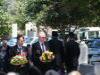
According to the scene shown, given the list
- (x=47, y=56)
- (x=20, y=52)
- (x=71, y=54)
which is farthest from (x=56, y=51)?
(x=71, y=54)

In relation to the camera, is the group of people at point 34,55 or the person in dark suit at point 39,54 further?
the person in dark suit at point 39,54

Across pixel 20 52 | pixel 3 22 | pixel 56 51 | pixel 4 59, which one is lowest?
pixel 3 22

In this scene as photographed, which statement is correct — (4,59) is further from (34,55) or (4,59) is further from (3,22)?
(3,22)

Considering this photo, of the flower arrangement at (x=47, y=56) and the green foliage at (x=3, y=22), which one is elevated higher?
the flower arrangement at (x=47, y=56)

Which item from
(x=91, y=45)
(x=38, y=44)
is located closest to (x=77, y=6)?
(x=38, y=44)

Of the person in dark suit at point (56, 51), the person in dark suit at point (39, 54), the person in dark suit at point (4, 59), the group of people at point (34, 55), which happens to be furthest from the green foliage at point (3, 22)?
the person in dark suit at point (39, 54)

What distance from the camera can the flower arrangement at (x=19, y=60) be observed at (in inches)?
455

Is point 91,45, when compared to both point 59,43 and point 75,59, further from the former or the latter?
point 59,43

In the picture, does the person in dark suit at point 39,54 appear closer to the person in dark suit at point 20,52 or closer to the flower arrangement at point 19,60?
the person in dark suit at point 20,52

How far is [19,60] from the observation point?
1157 centimetres

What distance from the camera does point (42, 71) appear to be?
1221cm

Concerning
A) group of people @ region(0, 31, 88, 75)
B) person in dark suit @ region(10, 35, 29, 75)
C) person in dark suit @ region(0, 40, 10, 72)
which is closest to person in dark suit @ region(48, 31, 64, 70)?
group of people @ region(0, 31, 88, 75)

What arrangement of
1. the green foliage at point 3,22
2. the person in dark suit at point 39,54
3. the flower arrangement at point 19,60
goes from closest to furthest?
the flower arrangement at point 19,60 → the person in dark suit at point 39,54 → the green foliage at point 3,22

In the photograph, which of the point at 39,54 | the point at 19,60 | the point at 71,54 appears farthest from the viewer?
the point at 71,54
